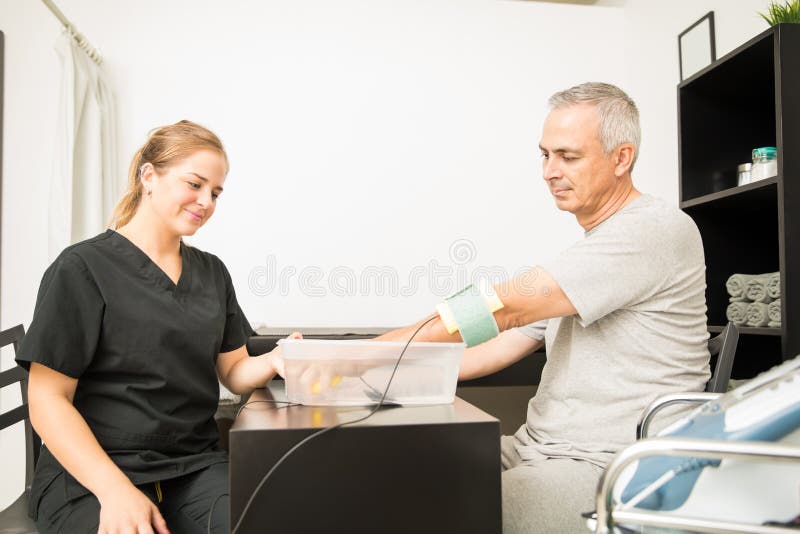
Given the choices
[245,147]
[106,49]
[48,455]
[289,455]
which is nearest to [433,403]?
[289,455]

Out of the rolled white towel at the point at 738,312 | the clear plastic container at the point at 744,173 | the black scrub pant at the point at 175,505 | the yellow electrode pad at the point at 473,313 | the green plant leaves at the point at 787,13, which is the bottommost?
the black scrub pant at the point at 175,505

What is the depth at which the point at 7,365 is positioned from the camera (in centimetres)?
212

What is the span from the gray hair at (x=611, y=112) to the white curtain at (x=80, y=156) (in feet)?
5.35

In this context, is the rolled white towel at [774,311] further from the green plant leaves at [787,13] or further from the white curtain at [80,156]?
the white curtain at [80,156]

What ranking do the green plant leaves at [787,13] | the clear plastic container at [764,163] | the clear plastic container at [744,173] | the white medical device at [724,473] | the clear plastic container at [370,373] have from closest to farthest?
the white medical device at [724,473], the clear plastic container at [370,373], the green plant leaves at [787,13], the clear plastic container at [764,163], the clear plastic container at [744,173]

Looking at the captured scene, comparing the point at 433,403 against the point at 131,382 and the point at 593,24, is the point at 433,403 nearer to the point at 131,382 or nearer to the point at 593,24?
the point at 131,382

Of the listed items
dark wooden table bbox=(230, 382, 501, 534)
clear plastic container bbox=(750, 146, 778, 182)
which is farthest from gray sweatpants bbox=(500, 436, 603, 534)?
clear plastic container bbox=(750, 146, 778, 182)

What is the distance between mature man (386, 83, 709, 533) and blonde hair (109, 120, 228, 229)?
0.56 metres

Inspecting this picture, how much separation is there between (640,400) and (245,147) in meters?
1.85

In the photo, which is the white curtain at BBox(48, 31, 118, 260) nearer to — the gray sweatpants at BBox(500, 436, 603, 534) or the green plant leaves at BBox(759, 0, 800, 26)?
the gray sweatpants at BBox(500, 436, 603, 534)

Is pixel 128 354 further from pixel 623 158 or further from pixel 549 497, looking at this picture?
pixel 623 158

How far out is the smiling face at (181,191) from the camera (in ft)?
3.76

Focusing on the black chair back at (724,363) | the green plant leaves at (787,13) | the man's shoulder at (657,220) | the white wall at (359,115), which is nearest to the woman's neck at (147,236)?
the man's shoulder at (657,220)

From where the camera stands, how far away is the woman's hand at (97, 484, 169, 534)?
0.87 m
